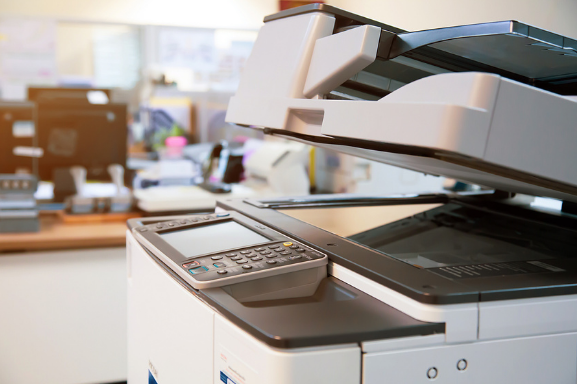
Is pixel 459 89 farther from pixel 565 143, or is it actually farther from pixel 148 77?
pixel 148 77

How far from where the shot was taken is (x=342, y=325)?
0.56 metres

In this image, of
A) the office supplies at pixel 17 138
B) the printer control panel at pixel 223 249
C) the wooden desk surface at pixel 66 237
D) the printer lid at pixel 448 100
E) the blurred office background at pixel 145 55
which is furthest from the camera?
the blurred office background at pixel 145 55

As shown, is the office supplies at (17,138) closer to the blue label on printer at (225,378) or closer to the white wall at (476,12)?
the white wall at (476,12)

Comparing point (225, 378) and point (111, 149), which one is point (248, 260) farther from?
point (111, 149)

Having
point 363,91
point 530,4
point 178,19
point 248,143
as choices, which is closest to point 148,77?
point 178,19

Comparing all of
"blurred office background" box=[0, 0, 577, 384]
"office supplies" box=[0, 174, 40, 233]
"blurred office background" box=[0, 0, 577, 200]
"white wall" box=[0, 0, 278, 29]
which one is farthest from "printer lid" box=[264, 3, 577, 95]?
"white wall" box=[0, 0, 278, 29]

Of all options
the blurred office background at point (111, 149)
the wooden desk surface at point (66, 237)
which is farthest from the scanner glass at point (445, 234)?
the wooden desk surface at point (66, 237)

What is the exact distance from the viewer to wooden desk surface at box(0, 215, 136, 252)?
189cm

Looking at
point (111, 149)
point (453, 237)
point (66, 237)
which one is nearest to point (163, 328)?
point (453, 237)

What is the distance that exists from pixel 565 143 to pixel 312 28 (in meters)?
0.38

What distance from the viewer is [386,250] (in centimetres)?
90

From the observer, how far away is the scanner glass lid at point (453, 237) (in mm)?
740

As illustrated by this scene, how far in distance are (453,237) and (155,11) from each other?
9.51ft

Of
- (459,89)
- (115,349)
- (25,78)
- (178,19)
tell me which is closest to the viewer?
(459,89)
